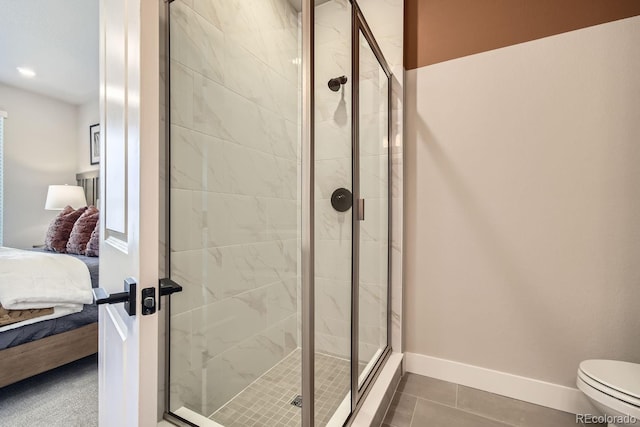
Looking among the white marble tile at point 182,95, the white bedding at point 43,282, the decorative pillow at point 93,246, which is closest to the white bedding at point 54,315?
the white bedding at point 43,282

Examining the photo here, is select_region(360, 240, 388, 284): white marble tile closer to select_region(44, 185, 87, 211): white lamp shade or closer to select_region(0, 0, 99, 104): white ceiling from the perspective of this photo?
select_region(0, 0, 99, 104): white ceiling

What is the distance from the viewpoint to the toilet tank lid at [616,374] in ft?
3.77

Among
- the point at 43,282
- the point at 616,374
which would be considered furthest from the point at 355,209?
the point at 43,282

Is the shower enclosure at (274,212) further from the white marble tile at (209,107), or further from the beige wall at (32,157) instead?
the beige wall at (32,157)

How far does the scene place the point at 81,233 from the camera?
2.63 metres

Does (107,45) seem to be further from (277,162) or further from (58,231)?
(58,231)

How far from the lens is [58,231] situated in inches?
111

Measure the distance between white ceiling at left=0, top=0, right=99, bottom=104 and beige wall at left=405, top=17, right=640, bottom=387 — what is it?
265cm

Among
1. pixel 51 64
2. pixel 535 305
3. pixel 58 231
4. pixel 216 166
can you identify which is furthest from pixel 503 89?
pixel 51 64

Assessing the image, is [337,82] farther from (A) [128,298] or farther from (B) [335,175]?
(A) [128,298]

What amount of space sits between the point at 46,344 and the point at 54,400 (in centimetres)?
31

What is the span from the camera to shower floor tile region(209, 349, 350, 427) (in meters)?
1.22

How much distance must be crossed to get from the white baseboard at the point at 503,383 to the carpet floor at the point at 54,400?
1.83 m

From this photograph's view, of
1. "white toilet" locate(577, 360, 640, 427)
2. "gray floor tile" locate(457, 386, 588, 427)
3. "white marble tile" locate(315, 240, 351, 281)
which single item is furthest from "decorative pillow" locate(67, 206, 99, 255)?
"white toilet" locate(577, 360, 640, 427)
